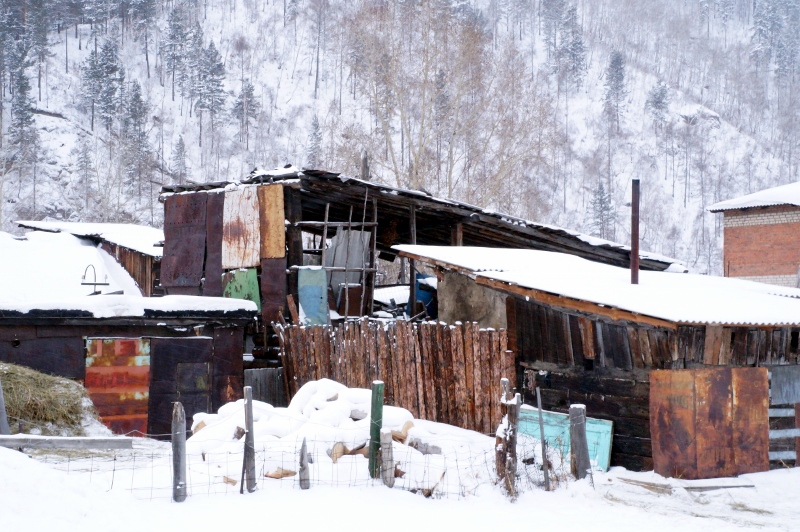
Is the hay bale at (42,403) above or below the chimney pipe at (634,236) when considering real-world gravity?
below

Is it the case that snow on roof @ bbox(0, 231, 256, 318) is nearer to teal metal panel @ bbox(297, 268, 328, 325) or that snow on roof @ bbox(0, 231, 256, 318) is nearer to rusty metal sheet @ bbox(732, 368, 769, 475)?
teal metal panel @ bbox(297, 268, 328, 325)

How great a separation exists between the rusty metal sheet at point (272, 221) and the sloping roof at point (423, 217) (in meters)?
0.25

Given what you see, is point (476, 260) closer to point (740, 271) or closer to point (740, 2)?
point (740, 271)

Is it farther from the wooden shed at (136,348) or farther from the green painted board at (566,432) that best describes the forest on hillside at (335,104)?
the green painted board at (566,432)

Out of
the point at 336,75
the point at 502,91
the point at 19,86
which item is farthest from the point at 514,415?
the point at 336,75

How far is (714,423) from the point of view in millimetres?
9508

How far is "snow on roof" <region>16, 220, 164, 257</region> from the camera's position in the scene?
24331 mm

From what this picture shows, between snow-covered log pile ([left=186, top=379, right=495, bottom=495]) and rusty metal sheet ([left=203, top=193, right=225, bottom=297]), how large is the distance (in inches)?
263

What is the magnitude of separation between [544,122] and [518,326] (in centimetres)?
1786

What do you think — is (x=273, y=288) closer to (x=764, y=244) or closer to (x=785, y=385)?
(x=785, y=385)

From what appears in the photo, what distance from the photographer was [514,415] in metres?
7.85

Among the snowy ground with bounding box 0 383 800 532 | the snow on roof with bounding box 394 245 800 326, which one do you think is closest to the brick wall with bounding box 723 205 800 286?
the snow on roof with bounding box 394 245 800 326

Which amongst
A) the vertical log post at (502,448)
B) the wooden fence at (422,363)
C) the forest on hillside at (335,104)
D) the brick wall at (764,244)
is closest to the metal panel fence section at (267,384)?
the wooden fence at (422,363)

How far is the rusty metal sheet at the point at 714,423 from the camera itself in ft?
30.8
